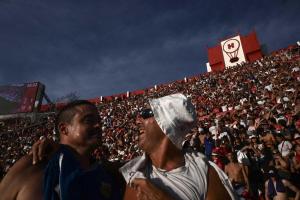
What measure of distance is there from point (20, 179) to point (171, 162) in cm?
101

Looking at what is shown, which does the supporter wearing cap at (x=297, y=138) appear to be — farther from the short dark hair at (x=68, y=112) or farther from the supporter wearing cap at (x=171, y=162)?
the short dark hair at (x=68, y=112)

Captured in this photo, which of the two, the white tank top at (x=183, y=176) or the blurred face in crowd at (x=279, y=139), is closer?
the white tank top at (x=183, y=176)

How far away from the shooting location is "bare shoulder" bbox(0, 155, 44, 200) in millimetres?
1880

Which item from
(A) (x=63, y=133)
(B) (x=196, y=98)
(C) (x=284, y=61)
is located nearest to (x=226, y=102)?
(B) (x=196, y=98)

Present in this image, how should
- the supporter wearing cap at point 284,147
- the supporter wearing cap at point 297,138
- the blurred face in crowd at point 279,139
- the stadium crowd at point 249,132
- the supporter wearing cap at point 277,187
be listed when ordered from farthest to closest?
the blurred face in crowd at point 279,139 < the supporter wearing cap at point 297,138 < the supporter wearing cap at point 284,147 < the stadium crowd at point 249,132 < the supporter wearing cap at point 277,187

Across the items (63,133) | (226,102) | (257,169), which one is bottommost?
(257,169)

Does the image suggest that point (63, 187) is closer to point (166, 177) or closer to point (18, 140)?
point (166, 177)

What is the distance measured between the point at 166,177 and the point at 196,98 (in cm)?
2250

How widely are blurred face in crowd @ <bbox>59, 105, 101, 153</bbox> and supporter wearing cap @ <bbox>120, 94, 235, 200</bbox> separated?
41cm

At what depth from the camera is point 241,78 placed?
23.2m

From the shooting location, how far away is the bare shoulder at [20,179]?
1.88 meters

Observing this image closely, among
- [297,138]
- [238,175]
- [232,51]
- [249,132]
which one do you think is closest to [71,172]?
[238,175]

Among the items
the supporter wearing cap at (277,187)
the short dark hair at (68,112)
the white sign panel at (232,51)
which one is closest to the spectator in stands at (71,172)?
the short dark hair at (68,112)

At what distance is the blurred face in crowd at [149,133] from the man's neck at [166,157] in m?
0.04
